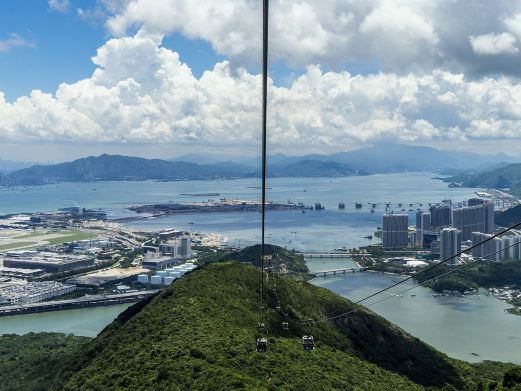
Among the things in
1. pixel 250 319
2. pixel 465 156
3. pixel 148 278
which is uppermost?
pixel 465 156

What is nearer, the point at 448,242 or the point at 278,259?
the point at 278,259

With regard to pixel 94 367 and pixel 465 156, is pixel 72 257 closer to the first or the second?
pixel 94 367

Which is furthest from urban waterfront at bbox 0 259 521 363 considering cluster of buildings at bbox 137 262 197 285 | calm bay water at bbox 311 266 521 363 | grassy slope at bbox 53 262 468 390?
grassy slope at bbox 53 262 468 390

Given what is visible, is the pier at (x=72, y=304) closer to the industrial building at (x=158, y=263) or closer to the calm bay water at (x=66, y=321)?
the calm bay water at (x=66, y=321)

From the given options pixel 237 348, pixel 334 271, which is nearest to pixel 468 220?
pixel 334 271

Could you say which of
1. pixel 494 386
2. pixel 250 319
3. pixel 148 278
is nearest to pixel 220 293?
pixel 250 319

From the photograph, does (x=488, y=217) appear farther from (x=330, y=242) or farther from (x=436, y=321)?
(x=436, y=321)

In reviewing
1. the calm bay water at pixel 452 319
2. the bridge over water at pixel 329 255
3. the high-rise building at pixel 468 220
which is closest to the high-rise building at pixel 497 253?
the high-rise building at pixel 468 220
